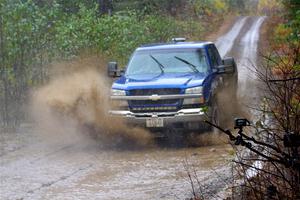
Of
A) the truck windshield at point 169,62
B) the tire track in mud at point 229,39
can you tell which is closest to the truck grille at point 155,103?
the truck windshield at point 169,62

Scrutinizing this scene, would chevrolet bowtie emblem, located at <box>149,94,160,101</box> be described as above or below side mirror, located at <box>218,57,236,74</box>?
below

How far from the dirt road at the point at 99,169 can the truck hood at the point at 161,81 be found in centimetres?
113

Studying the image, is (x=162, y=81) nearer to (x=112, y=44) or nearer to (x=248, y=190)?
(x=248, y=190)

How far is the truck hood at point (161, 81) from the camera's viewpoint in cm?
1146

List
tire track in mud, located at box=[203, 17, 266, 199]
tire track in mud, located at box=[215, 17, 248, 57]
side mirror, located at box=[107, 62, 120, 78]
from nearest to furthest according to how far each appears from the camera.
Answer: tire track in mud, located at box=[203, 17, 266, 199], side mirror, located at box=[107, 62, 120, 78], tire track in mud, located at box=[215, 17, 248, 57]

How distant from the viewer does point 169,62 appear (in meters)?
12.7

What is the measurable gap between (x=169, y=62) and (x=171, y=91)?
1432mm

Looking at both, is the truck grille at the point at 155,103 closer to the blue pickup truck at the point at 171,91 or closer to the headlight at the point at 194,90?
the blue pickup truck at the point at 171,91

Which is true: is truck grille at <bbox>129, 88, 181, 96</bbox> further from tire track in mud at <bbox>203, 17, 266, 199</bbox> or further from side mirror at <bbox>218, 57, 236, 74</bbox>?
side mirror at <bbox>218, 57, 236, 74</bbox>

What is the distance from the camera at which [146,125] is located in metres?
11.4

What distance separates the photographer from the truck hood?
1146 centimetres

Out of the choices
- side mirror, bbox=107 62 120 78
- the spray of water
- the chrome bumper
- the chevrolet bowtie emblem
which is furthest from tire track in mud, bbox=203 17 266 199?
side mirror, bbox=107 62 120 78

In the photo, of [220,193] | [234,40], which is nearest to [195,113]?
[220,193]

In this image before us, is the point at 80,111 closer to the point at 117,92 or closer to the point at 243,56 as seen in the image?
the point at 117,92
